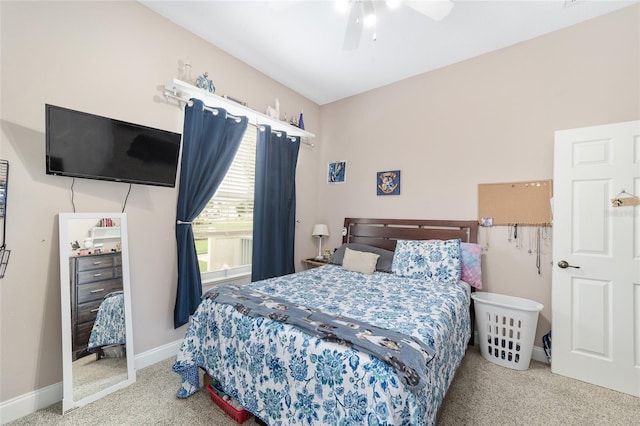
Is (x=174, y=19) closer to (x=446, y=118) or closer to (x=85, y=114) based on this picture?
(x=85, y=114)

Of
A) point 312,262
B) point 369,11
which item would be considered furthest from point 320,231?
point 369,11

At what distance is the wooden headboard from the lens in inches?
114

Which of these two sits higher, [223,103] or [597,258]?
[223,103]

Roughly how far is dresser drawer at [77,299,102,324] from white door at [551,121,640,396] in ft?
11.8

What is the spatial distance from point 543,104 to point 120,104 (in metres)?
3.66

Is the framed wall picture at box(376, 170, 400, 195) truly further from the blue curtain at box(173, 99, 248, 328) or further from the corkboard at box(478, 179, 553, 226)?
the blue curtain at box(173, 99, 248, 328)

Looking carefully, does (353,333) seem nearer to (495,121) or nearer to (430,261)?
(430,261)

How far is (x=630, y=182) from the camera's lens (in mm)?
2014

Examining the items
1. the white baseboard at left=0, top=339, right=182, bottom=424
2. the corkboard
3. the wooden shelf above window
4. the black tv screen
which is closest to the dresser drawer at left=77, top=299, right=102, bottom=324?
the white baseboard at left=0, top=339, right=182, bottom=424

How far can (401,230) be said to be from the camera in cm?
328

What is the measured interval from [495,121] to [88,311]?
388cm

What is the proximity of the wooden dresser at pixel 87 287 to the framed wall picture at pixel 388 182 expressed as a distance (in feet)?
9.25

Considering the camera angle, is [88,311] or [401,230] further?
[401,230]

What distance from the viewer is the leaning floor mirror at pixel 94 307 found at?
5.94ft
